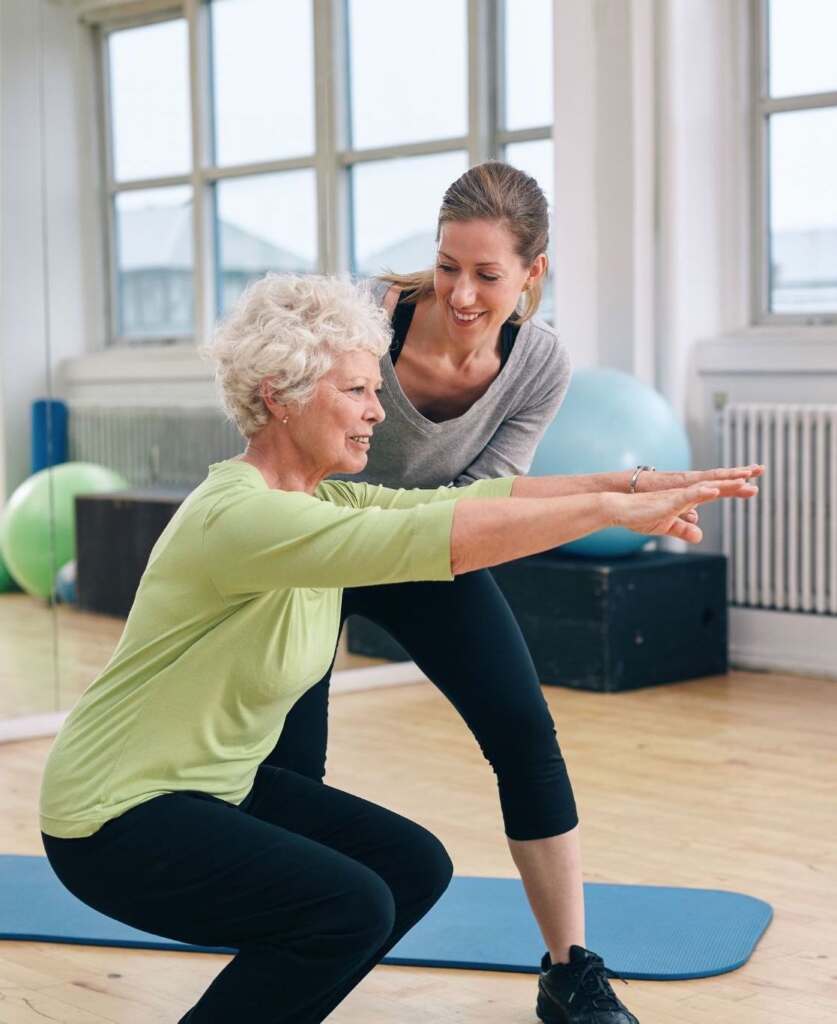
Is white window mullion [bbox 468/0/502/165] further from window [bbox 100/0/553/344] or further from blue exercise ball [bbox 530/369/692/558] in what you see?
blue exercise ball [bbox 530/369/692/558]

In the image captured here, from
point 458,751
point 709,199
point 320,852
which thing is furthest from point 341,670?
point 320,852

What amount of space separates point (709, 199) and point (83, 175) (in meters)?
2.02

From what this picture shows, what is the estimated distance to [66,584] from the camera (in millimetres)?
4141

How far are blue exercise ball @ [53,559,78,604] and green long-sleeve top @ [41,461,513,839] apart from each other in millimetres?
2452

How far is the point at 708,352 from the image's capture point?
5.06 metres

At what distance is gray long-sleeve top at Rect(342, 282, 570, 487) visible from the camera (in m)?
2.29

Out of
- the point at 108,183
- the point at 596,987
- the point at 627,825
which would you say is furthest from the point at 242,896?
the point at 108,183

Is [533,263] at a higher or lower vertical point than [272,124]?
lower

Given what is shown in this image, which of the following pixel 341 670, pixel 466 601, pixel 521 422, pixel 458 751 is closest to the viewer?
pixel 466 601

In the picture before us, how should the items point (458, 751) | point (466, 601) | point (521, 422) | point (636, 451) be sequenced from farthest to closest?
point (636, 451) → point (458, 751) → point (521, 422) → point (466, 601)

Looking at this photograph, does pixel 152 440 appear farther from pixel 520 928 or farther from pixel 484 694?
pixel 484 694

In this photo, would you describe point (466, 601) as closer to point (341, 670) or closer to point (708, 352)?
point (341, 670)

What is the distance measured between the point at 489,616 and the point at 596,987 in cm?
50

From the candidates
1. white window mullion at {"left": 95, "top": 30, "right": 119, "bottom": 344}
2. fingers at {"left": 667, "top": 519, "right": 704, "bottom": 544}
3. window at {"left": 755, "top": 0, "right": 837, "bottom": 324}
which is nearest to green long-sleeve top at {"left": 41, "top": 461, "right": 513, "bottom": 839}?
fingers at {"left": 667, "top": 519, "right": 704, "bottom": 544}
